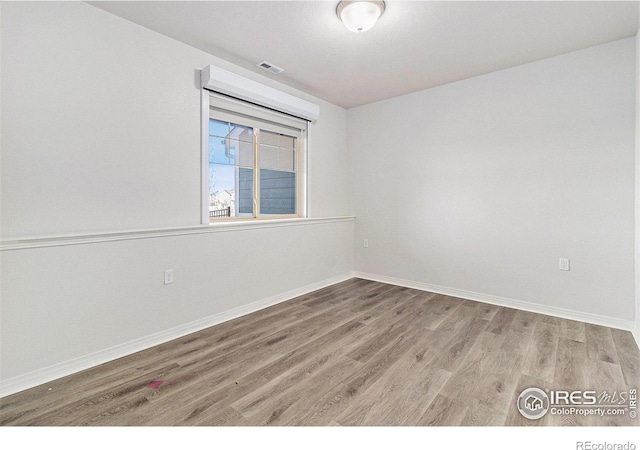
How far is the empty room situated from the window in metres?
0.03

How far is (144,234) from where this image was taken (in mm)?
2350

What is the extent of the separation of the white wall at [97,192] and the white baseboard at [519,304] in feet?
7.17

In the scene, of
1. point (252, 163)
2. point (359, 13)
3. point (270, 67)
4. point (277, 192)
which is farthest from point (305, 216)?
Result: point (359, 13)

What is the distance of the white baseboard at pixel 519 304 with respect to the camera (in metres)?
2.71

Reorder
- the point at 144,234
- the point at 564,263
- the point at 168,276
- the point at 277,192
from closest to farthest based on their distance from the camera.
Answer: the point at 144,234
the point at 168,276
the point at 564,263
the point at 277,192

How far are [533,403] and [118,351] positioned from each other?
8.91ft

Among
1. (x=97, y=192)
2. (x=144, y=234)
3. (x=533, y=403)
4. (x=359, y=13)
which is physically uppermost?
(x=359, y=13)

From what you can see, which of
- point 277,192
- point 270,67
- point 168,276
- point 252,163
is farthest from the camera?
point 277,192

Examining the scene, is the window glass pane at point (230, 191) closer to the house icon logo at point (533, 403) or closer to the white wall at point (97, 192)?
the white wall at point (97, 192)

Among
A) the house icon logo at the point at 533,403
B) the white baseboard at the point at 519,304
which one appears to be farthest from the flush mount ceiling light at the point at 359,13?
the white baseboard at the point at 519,304

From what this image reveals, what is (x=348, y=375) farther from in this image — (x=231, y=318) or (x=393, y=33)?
(x=393, y=33)

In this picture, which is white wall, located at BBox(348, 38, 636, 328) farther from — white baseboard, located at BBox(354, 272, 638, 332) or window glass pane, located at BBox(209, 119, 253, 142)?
window glass pane, located at BBox(209, 119, 253, 142)
